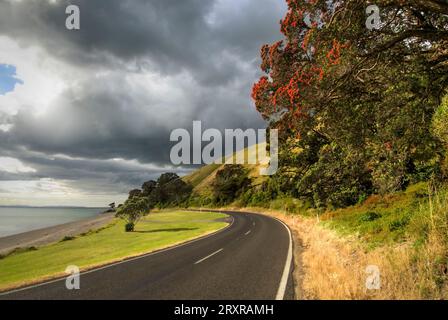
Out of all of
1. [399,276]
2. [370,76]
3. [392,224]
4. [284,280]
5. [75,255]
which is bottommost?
[75,255]

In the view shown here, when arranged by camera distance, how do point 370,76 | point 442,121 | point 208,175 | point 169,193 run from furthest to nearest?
point 208,175 → point 169,193 → point 370,76 → point 442,121

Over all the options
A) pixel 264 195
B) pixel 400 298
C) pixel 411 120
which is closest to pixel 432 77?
pixel 411 120

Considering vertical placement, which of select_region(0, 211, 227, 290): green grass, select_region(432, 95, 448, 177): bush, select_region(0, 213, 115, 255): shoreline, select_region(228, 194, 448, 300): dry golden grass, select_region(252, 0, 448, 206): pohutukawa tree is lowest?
select_region(0, 213, 115, 255): shoreline

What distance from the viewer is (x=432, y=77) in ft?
30.9

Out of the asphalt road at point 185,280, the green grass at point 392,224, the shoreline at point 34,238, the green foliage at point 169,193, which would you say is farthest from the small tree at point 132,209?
the green foliage at point 169,193

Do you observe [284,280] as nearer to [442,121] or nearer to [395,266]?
[395,266]

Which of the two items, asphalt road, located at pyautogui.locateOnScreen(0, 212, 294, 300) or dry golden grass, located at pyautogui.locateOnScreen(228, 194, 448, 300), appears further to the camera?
asphalt road, located at pyautogui.locateOnScreen(0, 212, 294, 300)

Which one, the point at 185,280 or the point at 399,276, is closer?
the point at 399,276

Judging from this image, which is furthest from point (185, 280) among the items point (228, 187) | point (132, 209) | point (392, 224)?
point (228, 187)

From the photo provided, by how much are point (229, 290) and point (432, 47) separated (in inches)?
395

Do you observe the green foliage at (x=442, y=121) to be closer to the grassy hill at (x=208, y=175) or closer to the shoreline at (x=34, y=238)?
the shoreline at (x=34, y=238)

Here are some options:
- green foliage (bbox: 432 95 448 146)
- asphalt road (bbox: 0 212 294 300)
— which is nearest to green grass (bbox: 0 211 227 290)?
asphalt road (bbox: 0 212 294 300)

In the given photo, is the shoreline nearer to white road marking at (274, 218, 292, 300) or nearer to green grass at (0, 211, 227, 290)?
green grass at (0, 211, 227, 290)
